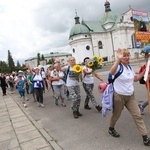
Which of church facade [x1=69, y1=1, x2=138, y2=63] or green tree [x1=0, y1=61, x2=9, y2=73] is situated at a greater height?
church facade [x1=69, y1=1, x2=138, y2=63]

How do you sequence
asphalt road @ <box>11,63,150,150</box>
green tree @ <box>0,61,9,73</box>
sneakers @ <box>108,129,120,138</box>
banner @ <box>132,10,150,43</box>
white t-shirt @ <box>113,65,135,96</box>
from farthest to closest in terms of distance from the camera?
green tree @ <box>0,61,9,73</box> → banner @ <box>132,10,150,43</box> → sneakers @ <box>108,129,120,138</box> → asphalt road @ <box>11,63,150,150</box> → white t-shirt @ <box>113,65,135,96</box>

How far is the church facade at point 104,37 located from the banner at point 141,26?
52.9 meters

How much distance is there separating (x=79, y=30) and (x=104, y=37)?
931 centimetres

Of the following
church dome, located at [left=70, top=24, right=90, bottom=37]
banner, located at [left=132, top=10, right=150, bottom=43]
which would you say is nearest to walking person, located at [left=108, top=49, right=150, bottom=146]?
banner, located at [left=132, top=10, right=150, bottom=43]

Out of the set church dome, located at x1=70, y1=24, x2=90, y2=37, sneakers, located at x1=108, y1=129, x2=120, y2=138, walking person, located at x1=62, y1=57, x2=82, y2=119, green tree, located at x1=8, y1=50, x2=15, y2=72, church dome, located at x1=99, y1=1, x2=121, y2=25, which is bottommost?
sneakers, located at x1=108, y1=129, x2=120, y2=138

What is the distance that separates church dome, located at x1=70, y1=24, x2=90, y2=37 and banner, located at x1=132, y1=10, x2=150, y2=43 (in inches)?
2230

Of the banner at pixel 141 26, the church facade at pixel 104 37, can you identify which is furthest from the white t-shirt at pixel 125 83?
the church facade at pixel 104 37

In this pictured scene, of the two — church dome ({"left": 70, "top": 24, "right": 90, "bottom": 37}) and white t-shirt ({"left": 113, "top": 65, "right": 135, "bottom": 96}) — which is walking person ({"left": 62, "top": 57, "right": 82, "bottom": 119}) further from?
church dome ({"left": 70, "top": 24, "right": 90, "bottom": 37})

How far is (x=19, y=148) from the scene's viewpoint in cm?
523

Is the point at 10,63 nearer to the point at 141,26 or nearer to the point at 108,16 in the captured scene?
the point at 108,16

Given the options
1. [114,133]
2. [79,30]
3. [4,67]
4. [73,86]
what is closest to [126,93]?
[114,133]

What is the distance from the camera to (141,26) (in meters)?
21.4

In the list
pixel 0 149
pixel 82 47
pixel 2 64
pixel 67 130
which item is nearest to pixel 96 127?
pixel 67 130

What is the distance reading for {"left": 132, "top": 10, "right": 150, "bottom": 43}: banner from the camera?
2078 centimetres
